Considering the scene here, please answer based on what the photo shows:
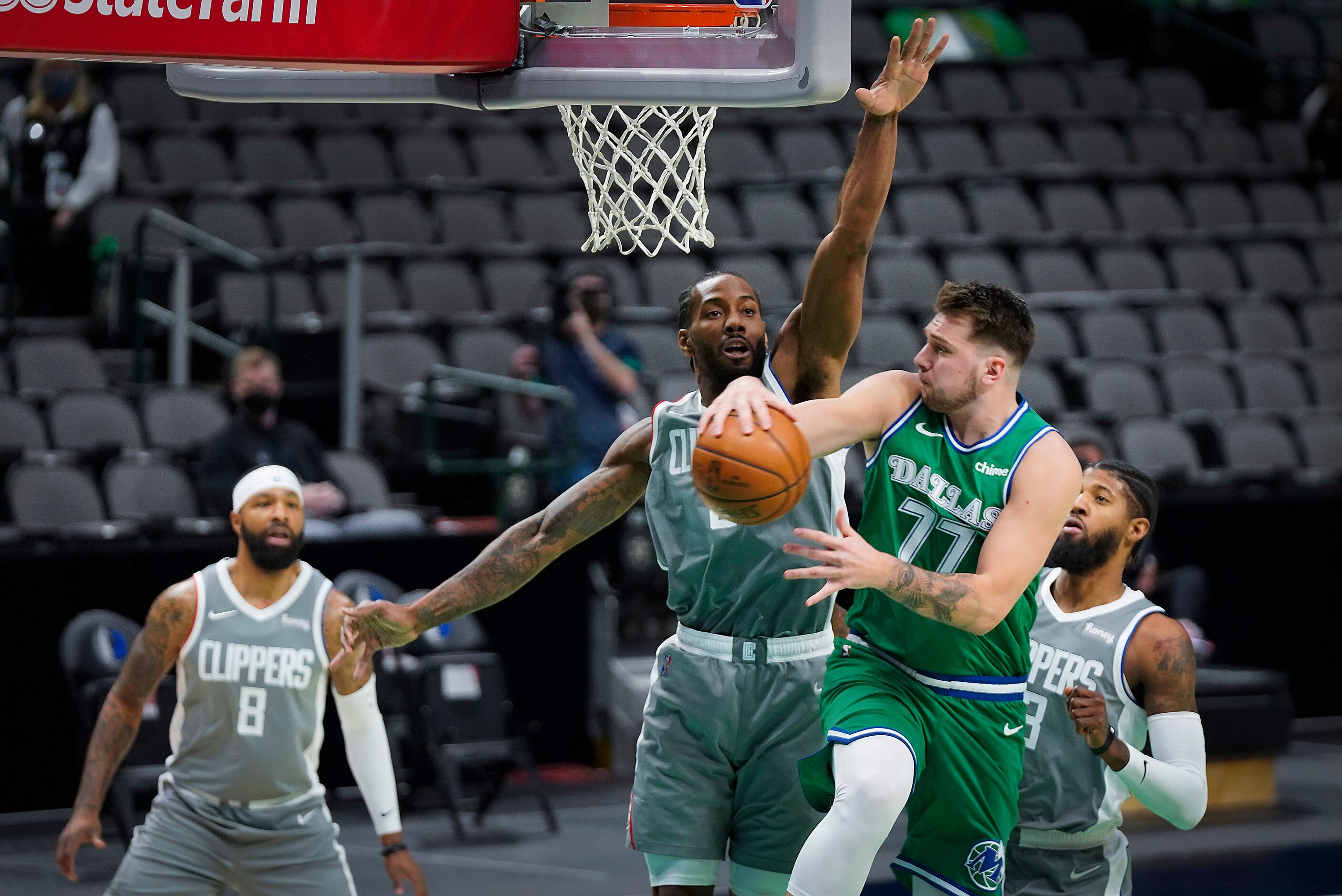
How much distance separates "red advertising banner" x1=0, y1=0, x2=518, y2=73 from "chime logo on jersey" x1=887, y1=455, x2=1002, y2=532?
1408mm

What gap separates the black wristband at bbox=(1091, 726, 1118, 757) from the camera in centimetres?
422

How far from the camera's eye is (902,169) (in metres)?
13.8

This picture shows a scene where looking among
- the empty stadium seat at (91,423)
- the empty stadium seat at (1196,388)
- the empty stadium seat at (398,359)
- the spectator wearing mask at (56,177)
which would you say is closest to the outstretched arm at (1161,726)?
the empty stadium seat at (91,423)

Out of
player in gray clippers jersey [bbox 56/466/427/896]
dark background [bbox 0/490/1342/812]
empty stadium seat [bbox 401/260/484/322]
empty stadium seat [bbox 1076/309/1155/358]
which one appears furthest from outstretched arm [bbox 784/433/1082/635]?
empty stadium seat [bbox 1076/309/1155/358]

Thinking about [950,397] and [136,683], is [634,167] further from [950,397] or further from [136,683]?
[136,683]

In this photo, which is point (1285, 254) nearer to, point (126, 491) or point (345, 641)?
point (126, 491)

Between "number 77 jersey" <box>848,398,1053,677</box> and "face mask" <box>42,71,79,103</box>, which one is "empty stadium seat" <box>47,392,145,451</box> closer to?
"face mask" <box>42,71,79,103</box>

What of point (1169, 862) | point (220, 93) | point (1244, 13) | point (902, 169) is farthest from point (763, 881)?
point (1244, 13)

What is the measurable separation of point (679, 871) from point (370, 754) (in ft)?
4.43

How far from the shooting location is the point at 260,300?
35.6 feet

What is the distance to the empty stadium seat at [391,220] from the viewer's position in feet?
38.8

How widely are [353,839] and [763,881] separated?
426 cm

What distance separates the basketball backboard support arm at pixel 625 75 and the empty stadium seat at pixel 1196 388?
26.8ft

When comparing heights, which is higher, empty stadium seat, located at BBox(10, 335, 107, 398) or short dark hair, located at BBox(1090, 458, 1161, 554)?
empty stadium seat, located at BBox(10, 335, 107, 398)
